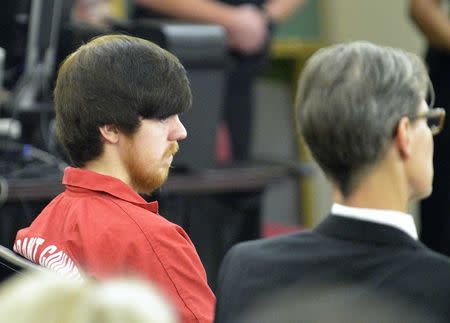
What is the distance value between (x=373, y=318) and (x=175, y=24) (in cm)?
273

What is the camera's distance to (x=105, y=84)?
1929 mm

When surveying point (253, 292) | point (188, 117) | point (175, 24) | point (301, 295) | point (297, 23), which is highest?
point (301, 295)

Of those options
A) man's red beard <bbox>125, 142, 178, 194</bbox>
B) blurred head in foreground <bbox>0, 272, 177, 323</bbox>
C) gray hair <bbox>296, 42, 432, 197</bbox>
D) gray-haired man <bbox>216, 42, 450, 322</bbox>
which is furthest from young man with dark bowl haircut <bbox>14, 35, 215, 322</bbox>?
blurred head in foreground <bbox>0, 272, 177, 323</bbox>

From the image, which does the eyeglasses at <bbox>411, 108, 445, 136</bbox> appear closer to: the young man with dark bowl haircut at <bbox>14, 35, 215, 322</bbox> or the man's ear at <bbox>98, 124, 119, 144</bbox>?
the young man with dark bowl haircut at <bbox>14, 35, 215, 322</bbox>

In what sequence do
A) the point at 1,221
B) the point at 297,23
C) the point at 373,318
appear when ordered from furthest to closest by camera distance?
1. the point at 297,23
2. the point at 1,221
3. the point at 373,318

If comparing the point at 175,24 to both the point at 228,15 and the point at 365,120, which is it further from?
the point at 365,120

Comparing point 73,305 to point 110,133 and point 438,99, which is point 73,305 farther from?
point 438,99

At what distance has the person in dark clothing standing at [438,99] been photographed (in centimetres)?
383

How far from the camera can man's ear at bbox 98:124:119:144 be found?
1960 mm

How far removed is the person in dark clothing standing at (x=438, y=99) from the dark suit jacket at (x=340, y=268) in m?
2.40

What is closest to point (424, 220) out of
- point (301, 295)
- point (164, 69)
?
point (164, 69)

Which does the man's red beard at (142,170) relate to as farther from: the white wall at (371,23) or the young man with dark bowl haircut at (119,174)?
the white wall at (371,23)

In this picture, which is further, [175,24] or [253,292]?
[175,24]

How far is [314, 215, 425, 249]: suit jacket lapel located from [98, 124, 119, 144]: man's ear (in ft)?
1.91
